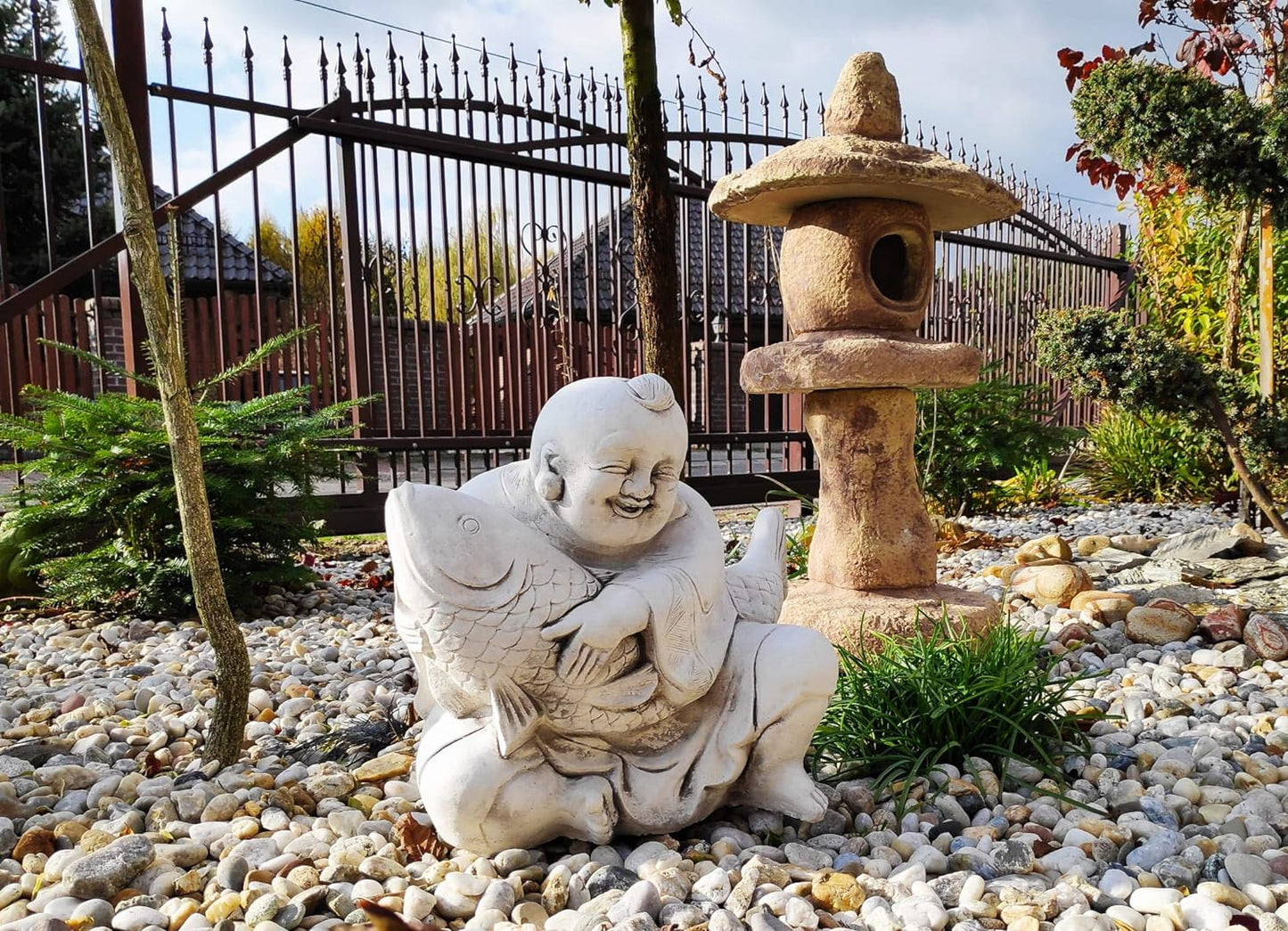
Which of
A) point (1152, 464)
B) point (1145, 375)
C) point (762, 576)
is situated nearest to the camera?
point (762, 576)

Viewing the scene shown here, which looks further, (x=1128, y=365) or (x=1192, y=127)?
(x=1128, y=365)

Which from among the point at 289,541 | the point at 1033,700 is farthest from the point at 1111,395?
the point at 289,541

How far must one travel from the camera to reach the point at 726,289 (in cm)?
735

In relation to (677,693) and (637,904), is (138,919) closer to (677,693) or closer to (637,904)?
(637,904)

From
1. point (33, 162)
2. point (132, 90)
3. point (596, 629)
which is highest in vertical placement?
point (33, 162)

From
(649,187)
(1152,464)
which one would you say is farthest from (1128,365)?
(1152,464)

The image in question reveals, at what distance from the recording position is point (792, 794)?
1.88 meters

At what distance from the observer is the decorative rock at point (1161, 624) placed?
3354mm

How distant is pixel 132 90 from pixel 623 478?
16.3ft

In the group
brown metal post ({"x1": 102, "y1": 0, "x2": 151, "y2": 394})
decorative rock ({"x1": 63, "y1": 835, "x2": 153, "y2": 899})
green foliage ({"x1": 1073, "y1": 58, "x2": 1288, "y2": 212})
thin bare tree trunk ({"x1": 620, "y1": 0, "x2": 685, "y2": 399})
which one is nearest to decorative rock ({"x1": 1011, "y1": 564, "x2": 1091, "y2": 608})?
green foliage ({"x1": 1073, "y1": 58, "x2": 1288, "y2": 212})

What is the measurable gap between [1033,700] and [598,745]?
128cm

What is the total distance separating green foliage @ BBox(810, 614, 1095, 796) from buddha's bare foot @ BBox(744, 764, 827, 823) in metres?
0.31

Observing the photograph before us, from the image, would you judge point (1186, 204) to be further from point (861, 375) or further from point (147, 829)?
point (147, 829)

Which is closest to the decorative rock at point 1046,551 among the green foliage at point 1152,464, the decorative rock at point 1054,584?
the decorative rock at point 1054,584
